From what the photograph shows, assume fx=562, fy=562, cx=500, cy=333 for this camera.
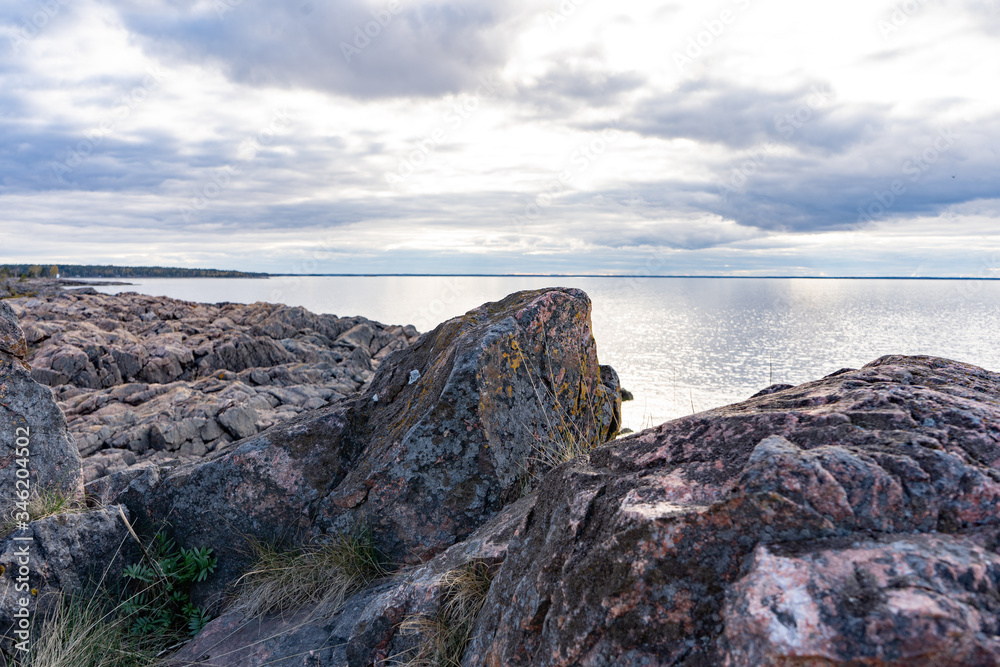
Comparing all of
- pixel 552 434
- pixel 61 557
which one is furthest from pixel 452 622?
pixel 61 557

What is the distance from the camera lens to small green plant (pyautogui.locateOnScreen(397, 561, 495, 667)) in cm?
356

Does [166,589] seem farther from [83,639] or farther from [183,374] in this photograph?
[183,374]

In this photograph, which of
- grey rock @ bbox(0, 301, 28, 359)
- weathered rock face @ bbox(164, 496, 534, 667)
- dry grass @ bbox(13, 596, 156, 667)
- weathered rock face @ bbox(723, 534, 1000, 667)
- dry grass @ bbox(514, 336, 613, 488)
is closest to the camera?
weathered rock face @ bbox(723, 534, 1000, 667)

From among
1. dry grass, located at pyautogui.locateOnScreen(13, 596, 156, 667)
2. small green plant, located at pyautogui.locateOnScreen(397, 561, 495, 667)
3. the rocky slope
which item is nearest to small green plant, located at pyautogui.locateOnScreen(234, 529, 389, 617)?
dry grass, located at pyautogui.locateOnScreen(13, 596, 156, 667)

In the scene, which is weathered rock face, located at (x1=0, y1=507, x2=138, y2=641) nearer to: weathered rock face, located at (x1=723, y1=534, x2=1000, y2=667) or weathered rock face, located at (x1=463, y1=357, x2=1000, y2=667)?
weathered rock face, located at (x1=463, y1=357, x2=1000, y2=667)

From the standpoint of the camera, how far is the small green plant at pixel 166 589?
5.28 metres

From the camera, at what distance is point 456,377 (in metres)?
5.69

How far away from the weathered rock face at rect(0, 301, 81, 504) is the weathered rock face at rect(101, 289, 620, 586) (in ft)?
2.07

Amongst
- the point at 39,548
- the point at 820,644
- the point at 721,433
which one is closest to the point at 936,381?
the point at 721,433

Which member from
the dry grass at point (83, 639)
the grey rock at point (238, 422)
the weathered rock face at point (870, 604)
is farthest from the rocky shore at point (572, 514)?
the grey rock at point (238, 422)

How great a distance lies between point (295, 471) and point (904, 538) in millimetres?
5410

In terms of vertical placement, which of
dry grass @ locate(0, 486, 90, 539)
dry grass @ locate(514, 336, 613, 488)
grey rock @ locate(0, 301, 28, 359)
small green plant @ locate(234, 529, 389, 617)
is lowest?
small green plant @ locate(234, 529, 389, 617)

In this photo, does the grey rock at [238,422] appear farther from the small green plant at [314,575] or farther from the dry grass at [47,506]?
the small green plant at [314,575]

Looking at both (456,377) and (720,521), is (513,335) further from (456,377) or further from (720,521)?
(720,521)
